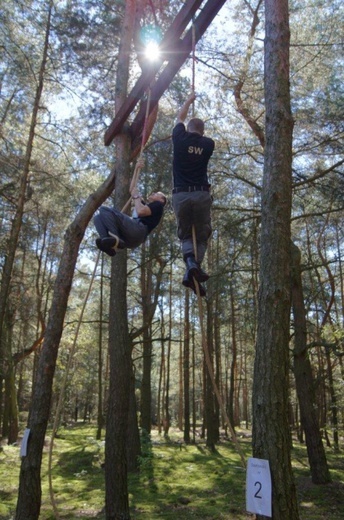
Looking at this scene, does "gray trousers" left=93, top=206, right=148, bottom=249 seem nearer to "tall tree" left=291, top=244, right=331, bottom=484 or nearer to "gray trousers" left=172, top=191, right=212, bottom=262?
"gray trousers" left=172, top=191, right=212, bottom=262

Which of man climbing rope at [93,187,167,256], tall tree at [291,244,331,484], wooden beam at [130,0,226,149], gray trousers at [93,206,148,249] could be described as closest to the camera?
man climbing rope at [93,187,167,256]

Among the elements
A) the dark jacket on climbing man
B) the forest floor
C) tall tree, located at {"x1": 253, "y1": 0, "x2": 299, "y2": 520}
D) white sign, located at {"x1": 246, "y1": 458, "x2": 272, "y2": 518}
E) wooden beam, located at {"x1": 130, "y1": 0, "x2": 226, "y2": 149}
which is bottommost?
the forest floor

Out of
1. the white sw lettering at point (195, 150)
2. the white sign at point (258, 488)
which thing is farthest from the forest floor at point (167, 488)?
the white sw lettering at point (195, 150)

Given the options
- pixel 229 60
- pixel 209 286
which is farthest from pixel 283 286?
pixel 209 286

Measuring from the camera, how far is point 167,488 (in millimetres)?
8578

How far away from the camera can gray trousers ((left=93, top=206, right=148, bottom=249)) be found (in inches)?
152

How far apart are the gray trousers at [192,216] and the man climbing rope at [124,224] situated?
1.47 ft

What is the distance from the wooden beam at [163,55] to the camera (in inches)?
168

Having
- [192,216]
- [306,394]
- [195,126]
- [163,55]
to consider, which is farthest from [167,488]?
[163,55]

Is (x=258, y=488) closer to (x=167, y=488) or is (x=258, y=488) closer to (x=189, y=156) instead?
(x=189, y=156)

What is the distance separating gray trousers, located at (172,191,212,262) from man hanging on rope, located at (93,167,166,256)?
45 centimetres

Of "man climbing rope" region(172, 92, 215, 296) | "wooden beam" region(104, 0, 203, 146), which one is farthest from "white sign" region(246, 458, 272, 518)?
"wooden beam" region(104, 0, 203, 146)

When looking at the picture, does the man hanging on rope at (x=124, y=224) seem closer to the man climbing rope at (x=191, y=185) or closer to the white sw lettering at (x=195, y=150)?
the man climbing rope at (x=191, y=185)

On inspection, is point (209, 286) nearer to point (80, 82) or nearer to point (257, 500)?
point (80, 82)
